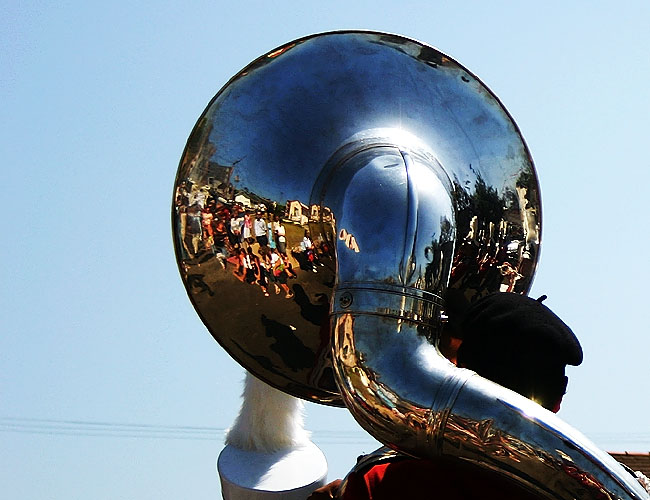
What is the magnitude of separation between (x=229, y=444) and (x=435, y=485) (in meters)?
1.00

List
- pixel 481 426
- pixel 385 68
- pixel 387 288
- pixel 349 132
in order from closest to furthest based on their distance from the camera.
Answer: pixel 481 426
pixel 387 288
pixel 349 132
pixel 385 68

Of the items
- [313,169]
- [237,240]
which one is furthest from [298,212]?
[237,240]

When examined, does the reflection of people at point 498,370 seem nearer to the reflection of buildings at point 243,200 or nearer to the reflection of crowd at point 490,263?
the reflection of crowd at point 490,263

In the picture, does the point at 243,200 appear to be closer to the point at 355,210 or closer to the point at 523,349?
the point at 355,210

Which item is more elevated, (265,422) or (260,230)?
(260,230)

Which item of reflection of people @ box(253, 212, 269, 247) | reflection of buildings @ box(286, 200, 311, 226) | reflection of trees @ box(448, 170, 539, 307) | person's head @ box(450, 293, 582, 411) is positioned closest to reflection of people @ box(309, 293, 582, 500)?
person's head @ box(450, 293, 582, 411)

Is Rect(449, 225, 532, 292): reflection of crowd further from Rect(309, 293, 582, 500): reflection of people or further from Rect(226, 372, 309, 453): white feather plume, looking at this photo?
Rect(309, 293, 582, 500): reflection of people

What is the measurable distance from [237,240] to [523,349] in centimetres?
126

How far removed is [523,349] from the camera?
8.40 feet

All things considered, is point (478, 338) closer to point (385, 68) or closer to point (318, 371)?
point (318, 371)

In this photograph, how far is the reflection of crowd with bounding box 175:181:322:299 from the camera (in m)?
3.48

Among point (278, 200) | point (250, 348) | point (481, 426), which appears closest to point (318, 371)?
point (250, 348)

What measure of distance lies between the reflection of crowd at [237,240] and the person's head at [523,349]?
89 centimetres

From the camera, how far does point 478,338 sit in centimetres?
263
